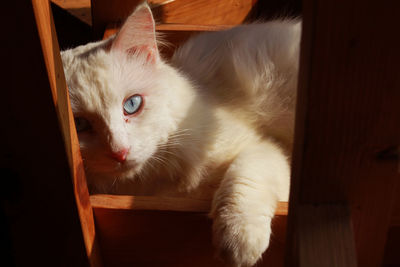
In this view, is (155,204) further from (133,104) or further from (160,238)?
(133,104)

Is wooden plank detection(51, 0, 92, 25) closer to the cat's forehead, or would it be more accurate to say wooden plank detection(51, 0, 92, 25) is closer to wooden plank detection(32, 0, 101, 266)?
the cat's forehead

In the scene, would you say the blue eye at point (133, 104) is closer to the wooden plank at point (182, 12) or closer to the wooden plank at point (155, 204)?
the wooden plank at point (155, 204)

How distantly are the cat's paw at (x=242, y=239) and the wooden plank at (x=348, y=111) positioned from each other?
20 centimetres

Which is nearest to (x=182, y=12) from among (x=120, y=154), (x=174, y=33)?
(x=174, y=33)

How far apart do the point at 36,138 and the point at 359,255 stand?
680 mm

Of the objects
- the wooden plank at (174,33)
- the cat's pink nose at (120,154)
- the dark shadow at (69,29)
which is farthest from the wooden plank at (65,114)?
the dark shadow at (69,29)

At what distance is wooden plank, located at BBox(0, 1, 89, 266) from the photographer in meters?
0.70

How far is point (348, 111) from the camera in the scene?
2.15 ft

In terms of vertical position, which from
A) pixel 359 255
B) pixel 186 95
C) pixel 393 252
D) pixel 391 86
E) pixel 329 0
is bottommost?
pixel 393 252

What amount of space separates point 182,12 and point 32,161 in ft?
4.89

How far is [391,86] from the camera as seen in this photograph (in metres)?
0.62

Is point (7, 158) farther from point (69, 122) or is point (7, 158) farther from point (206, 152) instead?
point (206, 152)

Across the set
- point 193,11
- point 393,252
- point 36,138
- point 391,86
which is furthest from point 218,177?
point 193,11

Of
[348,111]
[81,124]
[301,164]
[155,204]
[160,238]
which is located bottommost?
[160,238]
